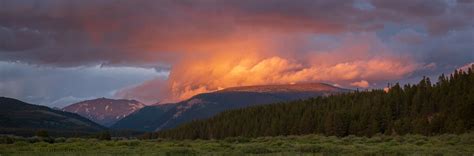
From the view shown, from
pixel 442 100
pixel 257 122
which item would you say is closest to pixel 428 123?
pixel 442 100

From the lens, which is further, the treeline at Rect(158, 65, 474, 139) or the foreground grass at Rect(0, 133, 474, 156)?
the treeline at Rect(158, 65, 474, 139)

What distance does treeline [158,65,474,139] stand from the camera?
11312 centimetres

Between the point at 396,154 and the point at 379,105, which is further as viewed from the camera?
the point at 379,105

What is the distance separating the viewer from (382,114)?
135875 mm

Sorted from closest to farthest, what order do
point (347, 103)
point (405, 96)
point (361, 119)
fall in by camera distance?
point (361, 119), point (405, 96), point (347, 103)

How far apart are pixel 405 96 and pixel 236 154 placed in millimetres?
114853

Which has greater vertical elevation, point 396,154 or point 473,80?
point 473,80

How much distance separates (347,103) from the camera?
174m

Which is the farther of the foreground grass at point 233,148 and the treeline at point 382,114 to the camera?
the treeline at point 382,114

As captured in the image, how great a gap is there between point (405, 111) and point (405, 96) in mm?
8849

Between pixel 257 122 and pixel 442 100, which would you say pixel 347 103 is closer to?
pixel 257 122

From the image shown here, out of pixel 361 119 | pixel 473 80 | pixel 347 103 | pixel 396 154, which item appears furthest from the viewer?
pixel 347 103

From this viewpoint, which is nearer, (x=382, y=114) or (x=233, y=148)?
(x=233, y=148)

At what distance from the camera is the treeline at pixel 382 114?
113m
